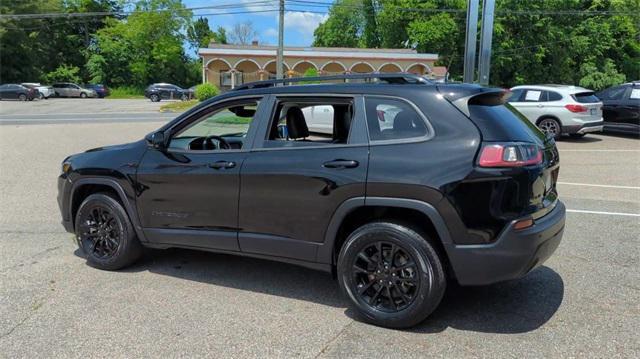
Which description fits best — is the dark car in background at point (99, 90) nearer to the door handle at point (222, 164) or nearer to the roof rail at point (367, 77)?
the roof rail at point (367, 77)

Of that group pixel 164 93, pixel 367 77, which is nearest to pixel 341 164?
pixel 367 77

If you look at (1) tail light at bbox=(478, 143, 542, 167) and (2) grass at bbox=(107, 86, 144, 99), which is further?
(2) grass at bbox=(107, 86, 144, 99)

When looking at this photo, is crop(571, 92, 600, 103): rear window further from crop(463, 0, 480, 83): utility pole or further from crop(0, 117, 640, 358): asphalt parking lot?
crop(0, 117, 640, 358): asphalt parking lot

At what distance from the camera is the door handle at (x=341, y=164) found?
377cm

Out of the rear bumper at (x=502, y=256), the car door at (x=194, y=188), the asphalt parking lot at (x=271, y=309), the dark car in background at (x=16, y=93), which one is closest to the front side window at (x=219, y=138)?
the car door at (x=194, y=188)

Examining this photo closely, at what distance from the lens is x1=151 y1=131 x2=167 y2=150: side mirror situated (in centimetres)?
467

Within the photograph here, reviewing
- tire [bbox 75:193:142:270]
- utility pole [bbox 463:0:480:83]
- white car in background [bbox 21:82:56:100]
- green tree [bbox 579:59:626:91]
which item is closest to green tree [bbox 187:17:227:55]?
white car in background [bbox 21:82:56:100]

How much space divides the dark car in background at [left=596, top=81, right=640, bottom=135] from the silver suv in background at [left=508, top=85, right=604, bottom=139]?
1.14 metres

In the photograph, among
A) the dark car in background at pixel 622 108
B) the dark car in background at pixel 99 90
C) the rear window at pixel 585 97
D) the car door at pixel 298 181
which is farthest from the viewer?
the dark car in background at pixel 99 90

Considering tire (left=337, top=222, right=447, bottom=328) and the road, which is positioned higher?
tire (left=337, top=222, right=447, bottom=328)

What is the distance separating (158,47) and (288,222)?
6619 centimetres

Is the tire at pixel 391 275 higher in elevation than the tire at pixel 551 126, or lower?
lower

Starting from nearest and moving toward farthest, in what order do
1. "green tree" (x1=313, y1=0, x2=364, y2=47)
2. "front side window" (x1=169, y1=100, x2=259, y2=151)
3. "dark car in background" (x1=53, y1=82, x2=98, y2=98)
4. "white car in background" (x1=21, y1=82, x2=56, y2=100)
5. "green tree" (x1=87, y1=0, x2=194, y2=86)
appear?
"front side window" (x1=169, y1=100, x2=259, y2=151)
"white car in background" (x1=21, y1=82, x2=56, y2=100)
"dark car in background" (x1=53, y1=82, x2=98, y2=98)
"green tree" (x1=87, y1=0, x2=194, y2=86)
"green tree" (x1=313, y1=0, x2=364, y2=47)

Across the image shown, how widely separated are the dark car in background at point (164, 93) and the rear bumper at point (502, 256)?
155 feet
